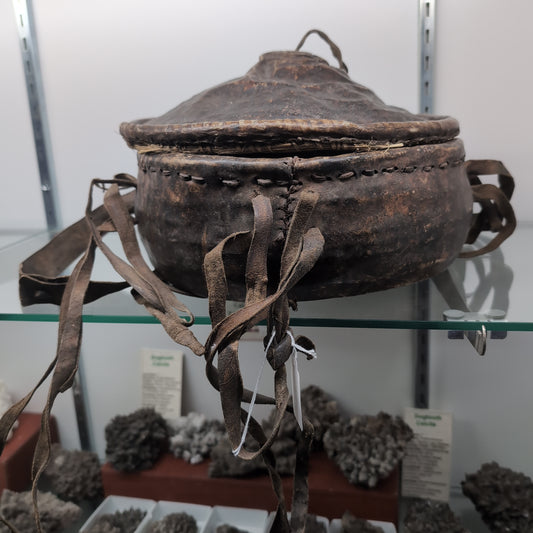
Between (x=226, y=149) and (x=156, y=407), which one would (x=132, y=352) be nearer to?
(x=156, y=407)

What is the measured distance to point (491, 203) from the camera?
0.74 m

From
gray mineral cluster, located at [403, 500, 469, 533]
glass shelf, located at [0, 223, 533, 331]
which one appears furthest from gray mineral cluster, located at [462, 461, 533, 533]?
glass shelf, located at [0, 223, 533, 331]

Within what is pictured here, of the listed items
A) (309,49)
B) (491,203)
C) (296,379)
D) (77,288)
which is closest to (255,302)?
(296,379)

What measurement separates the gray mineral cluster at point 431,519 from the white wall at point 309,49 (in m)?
0.17

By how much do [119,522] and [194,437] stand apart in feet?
0.58

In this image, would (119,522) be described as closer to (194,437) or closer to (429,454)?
(194,437)

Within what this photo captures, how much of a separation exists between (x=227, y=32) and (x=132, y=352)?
613 millimetres

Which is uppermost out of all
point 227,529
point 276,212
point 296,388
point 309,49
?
point 309,49

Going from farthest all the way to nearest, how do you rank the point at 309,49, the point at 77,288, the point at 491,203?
the point at 309,49
the point at 491,203
the point at 77,288

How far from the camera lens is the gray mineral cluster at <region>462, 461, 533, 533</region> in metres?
0.81

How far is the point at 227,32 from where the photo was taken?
88 cm

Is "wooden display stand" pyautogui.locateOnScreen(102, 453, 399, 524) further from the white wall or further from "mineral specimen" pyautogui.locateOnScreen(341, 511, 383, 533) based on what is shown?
the white wall

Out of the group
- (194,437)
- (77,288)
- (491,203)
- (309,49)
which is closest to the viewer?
(77,288)

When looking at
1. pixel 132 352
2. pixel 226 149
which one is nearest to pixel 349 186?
pixel 226 149
